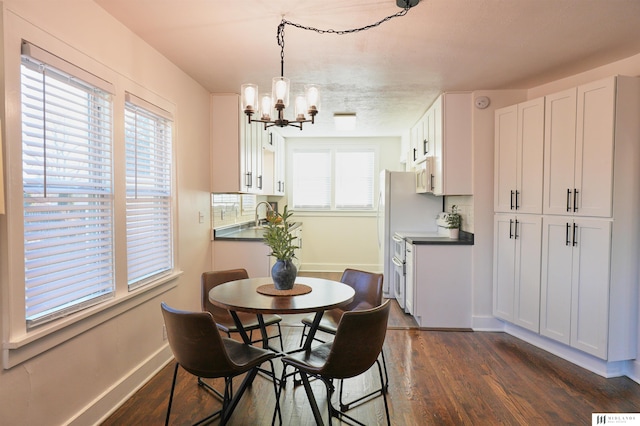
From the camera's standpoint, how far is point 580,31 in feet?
7.95

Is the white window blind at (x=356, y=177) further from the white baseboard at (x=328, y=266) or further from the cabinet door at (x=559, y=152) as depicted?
the cabinet door at (x=559, y=152)

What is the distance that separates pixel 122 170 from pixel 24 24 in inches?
36.4

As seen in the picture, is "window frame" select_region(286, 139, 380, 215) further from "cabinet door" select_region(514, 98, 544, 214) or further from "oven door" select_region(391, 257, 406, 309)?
"cabinet door" select_region(514, 98, 544, 214)

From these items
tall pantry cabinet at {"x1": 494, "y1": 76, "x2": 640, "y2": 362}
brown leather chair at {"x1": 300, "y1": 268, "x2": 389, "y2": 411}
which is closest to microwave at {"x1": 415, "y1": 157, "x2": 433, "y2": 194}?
tall pantry cabinet at {"x1": 494, "y1": 76, "x2": 640, "y2": 362}

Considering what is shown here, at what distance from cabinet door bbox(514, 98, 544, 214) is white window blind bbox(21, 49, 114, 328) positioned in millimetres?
3320

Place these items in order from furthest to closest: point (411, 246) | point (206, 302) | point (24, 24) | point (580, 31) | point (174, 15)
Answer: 1. point (411, 246)
2. point (206, 302)
3. point (580, 31)
4. point (174, 15)
5. point (24, 24)

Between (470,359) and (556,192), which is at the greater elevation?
(556,192)

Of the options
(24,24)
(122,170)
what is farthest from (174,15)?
(122,170)

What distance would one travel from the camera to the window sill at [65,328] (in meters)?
1.58

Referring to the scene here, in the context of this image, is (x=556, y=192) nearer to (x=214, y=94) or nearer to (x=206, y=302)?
(x=206, y=302)

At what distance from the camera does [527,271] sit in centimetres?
331

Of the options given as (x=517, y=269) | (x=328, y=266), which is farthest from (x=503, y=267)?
(x=328, y=266)

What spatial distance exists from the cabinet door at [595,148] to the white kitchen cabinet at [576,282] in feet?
0.50

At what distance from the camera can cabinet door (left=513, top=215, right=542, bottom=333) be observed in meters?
3.21
